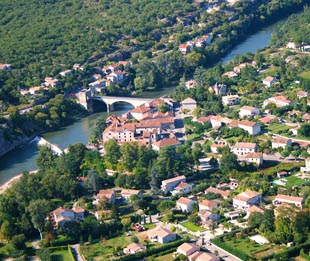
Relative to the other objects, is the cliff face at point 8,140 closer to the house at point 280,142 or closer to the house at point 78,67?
the house at point 78,67

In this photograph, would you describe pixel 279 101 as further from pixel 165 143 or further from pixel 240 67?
pixel 240 67

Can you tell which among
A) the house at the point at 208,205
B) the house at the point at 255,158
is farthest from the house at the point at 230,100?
the house at the point at 208,205

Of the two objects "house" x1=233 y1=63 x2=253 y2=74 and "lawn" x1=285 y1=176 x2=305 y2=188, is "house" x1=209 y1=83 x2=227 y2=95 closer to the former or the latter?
"house" x1=233 y1=63 x2=253 y2=74

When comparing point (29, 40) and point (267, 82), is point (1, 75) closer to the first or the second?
point (29, 40)

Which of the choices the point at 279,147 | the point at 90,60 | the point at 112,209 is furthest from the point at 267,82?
the point at 112,209

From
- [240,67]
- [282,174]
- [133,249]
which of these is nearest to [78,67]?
[240,67]

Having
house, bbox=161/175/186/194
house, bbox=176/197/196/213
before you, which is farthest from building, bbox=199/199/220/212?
house, bbox=161/175/186/194
